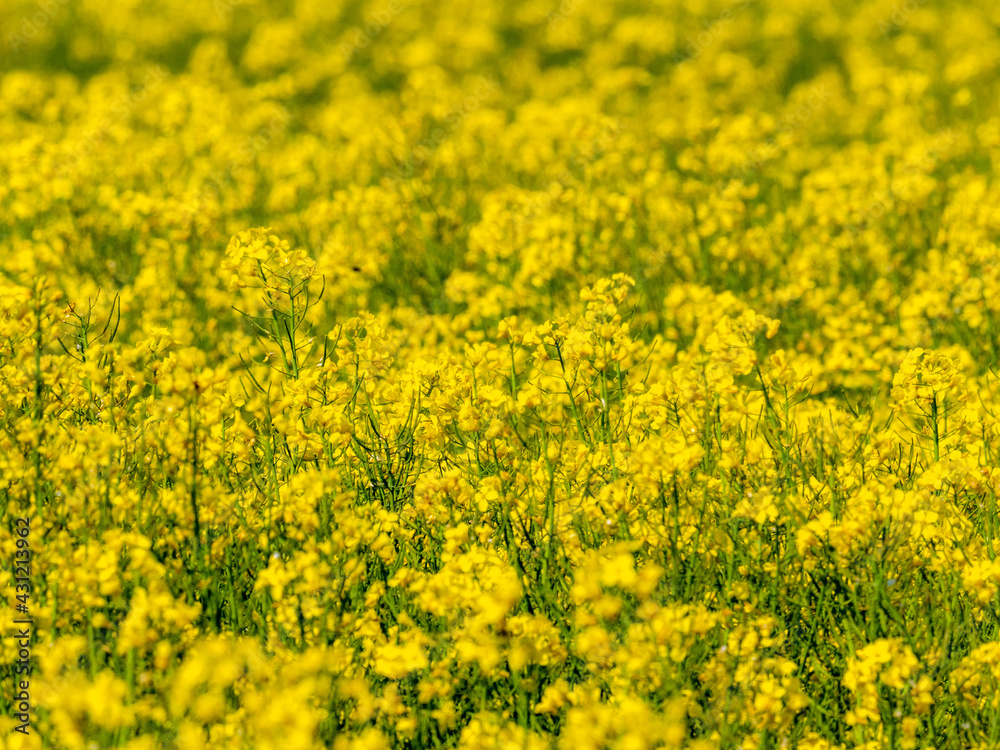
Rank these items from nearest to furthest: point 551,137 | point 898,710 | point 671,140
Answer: point 898,710
point 551,137
point 671,140

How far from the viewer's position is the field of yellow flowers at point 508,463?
10.3ft

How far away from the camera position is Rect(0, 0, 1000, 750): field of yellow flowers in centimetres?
315

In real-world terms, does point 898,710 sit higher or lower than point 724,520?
lower

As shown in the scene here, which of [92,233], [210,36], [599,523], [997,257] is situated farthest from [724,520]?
[210,36]

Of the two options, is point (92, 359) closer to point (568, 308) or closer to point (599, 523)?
point (599, 523)

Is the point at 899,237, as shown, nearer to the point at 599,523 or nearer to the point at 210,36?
the point at 599,523

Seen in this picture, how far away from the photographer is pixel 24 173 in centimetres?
738

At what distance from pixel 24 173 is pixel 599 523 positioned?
5333 millimetres

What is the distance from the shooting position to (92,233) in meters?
7.18

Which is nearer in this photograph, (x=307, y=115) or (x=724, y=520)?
(x=724, y=520)

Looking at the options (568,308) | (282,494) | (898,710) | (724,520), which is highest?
(568,308)

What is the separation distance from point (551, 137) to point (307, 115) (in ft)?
13.5

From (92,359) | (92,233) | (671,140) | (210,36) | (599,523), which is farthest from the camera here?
(210,36)

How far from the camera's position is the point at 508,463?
4.33m
